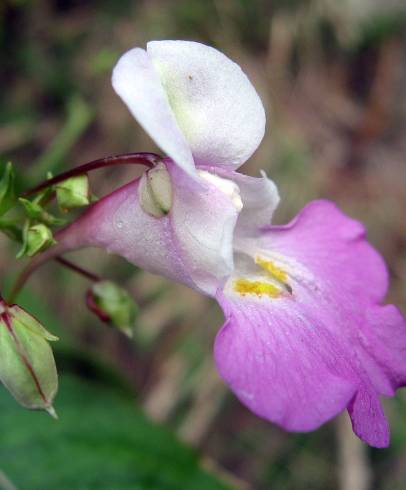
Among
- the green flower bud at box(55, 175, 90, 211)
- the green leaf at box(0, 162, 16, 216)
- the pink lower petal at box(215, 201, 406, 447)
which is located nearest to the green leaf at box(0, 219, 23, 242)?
the green leaf at box(0, 162, 16, 216)

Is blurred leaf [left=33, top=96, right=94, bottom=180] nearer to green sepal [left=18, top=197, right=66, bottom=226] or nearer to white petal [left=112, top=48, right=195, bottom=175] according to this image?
green sepal [left=18, top=197, right=66, bottom=226]

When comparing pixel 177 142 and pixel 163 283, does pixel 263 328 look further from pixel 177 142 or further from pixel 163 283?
pixel 163 283

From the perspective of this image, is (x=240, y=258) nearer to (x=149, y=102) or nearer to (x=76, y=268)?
(x=76, y=268)

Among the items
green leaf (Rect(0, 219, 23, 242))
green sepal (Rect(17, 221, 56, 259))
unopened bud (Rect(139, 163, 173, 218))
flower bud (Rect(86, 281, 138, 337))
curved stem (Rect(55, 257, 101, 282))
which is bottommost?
flower bud (Rect(86, 281, 138, 337))

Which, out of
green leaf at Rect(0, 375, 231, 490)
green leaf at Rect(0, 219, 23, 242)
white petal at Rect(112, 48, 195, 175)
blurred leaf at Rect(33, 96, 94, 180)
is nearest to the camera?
white petal at Rect(112, 48, 195, 175)

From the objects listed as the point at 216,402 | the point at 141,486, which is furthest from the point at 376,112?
the point at 141,486

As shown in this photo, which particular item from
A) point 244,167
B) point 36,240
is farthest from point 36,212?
point 244,167
